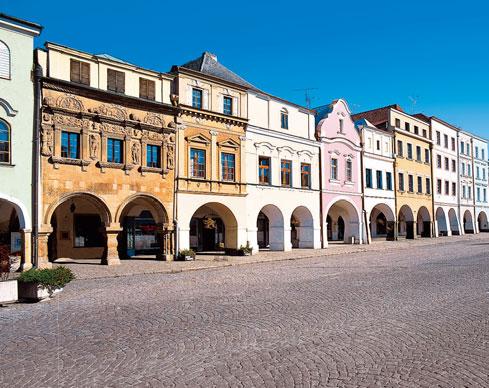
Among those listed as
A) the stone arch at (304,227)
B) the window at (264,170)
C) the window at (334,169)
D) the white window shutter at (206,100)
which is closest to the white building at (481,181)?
the window at (334,169)

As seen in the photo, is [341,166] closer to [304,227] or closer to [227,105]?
[304,227]

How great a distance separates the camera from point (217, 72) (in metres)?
28.3

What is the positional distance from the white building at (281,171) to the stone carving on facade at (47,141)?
38.6 feet

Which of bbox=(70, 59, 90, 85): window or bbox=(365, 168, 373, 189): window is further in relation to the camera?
bbox=(365, 168, 373, 189): window

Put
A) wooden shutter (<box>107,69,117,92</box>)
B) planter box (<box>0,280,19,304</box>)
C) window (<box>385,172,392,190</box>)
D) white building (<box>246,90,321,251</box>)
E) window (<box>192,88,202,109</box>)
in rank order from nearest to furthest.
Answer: planter box (<box>0,280,19,304</box>) < wooden shutter (<box>107,69,117,92</box>) < window (<box>192,88,202,109</box>) < white building (<box>246,90,321,251</box>) < window (<box>385,172,392,190</box>)

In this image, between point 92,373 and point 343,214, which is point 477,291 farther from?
point 343,214

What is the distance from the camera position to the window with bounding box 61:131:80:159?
2031 cm

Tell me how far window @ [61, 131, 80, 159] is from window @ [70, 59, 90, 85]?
2502 millimetres

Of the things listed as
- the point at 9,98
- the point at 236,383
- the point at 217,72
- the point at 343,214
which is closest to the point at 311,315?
the point at 236,383

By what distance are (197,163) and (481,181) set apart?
48088 mm

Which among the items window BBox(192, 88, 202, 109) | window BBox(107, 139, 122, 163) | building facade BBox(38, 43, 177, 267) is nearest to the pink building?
window BBox(192, 88, 202, 109)

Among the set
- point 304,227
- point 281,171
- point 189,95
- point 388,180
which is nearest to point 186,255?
point 189,95

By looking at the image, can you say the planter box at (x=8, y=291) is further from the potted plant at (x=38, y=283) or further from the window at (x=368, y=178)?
the window at (x=368, y=178)

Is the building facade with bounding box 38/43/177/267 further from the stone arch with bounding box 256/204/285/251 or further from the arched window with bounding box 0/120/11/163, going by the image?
the stone arch with bounding box 256/204/285/251
